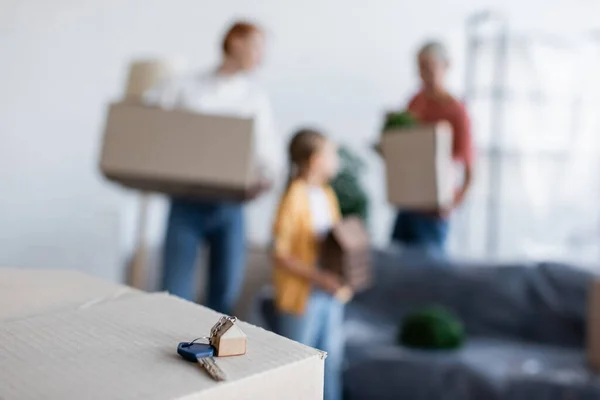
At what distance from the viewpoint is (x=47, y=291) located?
0.79 metres

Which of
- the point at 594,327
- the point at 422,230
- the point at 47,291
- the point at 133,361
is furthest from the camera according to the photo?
the point at 422,230

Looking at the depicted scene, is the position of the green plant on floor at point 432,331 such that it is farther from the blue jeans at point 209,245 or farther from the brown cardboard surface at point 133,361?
the brown cardboard surface at point 133,361

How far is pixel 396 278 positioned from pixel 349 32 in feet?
4.47

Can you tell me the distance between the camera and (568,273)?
2729 millimetres

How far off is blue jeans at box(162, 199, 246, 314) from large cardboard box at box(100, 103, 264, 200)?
8.5 inches

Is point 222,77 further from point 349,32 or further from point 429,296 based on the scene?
point 349,32

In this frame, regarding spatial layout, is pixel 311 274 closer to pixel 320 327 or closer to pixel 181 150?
pixel 320 327

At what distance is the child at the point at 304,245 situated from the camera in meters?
1.94

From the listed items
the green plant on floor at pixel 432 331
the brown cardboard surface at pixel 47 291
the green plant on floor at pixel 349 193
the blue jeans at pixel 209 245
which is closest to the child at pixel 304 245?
the blue jeans at pixel 209 245

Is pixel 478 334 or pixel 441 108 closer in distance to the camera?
pixel 441 108

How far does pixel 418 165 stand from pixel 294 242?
0.39 meters

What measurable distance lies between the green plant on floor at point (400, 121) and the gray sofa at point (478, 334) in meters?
0.83

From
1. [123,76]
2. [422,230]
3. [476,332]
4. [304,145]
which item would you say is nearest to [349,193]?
[422,230]

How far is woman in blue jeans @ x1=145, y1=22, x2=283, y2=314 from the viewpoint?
1.99 meters
